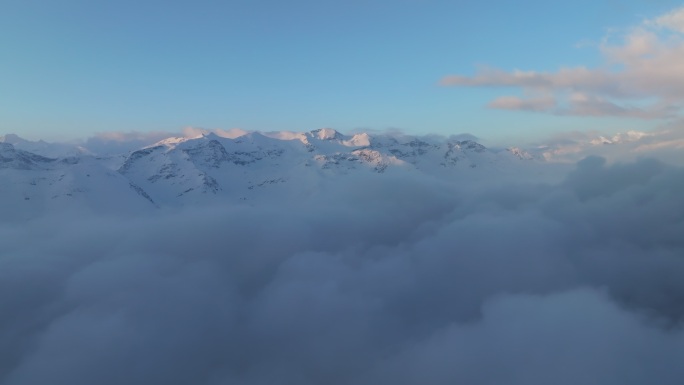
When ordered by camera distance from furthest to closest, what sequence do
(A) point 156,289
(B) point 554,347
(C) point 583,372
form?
(A) point 156,289
(B) point 554,347
(C) point 583,372

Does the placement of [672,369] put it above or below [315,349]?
above

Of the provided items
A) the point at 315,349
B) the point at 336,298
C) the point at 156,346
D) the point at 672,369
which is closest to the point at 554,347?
the point at 672,369

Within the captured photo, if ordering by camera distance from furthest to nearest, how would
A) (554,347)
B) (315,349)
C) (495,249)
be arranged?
1. (495,249)
2. (315,349)
3. (554,347)

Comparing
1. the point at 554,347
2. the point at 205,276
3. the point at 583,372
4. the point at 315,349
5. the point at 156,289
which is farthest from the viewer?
the point at 205,276

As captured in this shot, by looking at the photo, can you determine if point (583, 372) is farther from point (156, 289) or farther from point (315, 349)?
point (156, 289)

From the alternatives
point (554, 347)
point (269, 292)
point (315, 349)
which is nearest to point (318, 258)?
point (269, 292)

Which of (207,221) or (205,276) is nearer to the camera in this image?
(205,276)

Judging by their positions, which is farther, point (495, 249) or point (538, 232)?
point (538, 232)

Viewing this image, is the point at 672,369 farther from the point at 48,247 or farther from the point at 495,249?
the point at 48,247

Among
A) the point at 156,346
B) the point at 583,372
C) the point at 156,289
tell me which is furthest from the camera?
the point at 156,289
